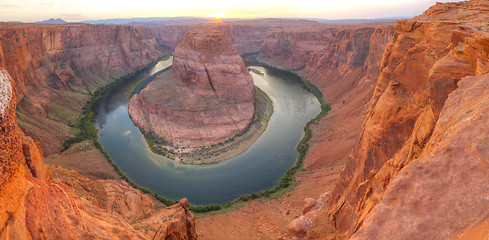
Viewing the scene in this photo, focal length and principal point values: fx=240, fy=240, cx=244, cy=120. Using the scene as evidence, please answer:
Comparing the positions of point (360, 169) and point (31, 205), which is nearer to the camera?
point (31, 205)

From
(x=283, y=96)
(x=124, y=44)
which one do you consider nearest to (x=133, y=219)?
(x=283, y=96)

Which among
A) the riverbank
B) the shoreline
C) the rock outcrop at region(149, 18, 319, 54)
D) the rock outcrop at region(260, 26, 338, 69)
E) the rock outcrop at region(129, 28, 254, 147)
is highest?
the rock outcrop at region(149, 18, 319, 54)

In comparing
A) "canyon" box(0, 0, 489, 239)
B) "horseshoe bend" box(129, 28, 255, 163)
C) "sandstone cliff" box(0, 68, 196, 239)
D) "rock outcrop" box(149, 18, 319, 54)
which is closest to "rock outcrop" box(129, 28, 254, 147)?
"horseshoe bend" box(129, 28, 255, 163)

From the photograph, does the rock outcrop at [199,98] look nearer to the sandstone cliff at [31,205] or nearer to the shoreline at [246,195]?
the shoreline at [246,195]

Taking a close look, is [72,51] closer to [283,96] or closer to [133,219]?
[283,96]

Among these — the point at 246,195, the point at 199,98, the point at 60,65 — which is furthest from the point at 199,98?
the point at 60,65

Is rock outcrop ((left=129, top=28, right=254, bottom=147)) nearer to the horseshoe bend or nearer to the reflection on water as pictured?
the horseshoe bend

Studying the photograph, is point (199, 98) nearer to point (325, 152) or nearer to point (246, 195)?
point (246, 195)
